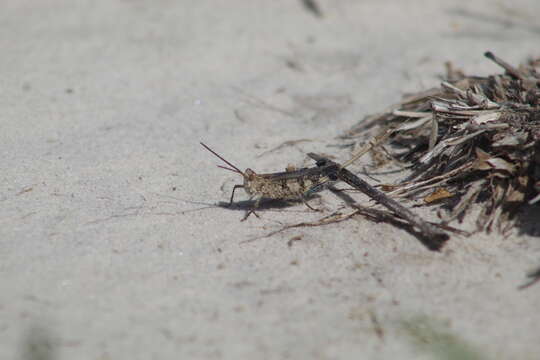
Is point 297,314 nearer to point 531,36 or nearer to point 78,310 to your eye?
point 78,310

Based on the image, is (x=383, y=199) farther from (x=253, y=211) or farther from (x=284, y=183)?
(x=253, y=211)

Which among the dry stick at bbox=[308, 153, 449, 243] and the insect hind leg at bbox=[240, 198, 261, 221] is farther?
the insect hind leg at bbox=[240, 198, 261, 221]

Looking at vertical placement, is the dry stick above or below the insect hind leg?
above

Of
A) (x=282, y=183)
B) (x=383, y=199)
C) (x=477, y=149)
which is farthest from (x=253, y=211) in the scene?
(x=477, y=149)

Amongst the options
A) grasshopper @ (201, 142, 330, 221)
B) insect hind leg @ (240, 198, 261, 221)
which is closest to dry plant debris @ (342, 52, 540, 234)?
grasshopper @ (201, 142, 330, 221)

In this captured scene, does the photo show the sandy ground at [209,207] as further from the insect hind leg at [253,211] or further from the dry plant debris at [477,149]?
Answer: the dry plant debris at [477,149]

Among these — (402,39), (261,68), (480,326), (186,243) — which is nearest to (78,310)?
(186,243)

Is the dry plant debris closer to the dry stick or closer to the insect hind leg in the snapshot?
the dry stick
